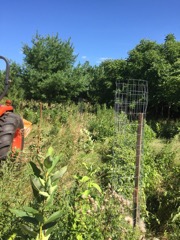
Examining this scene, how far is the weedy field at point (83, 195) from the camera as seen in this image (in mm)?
1540

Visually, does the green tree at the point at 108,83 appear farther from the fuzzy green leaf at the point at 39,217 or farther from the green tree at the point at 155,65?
the fuzzy green leaf at the point at 39,217

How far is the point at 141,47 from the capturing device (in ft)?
56.1

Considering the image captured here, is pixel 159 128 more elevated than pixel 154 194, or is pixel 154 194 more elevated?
pixel 159 128

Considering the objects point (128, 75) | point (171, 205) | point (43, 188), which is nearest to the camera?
point (43, 188)

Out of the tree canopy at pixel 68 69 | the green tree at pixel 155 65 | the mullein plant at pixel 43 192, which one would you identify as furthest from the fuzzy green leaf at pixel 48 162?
the tree canopy at pixel 68 69

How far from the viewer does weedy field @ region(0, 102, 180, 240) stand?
5.05 feet

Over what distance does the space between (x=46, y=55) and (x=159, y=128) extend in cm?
850

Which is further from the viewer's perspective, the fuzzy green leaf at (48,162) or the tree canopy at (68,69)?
the tree canopy at (68,69)

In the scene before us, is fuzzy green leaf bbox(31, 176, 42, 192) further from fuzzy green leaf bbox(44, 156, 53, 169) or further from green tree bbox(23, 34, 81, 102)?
green tree bbox(23, 34, 81, 102)

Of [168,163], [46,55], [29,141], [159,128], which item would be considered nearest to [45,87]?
[46,55]

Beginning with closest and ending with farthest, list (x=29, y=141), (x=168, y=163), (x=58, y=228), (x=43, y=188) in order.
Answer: (x=43, y=188), (x=58, y=228), (x=168, y=163), (x=29, y=141)

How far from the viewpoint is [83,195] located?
83.2 inches

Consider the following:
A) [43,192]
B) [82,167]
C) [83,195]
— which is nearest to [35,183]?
[43,192]

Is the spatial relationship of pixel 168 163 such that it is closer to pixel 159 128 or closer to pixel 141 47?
pixel 159 128
